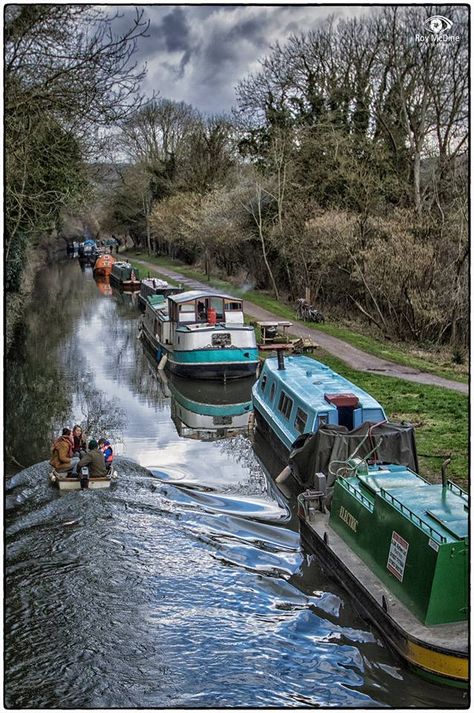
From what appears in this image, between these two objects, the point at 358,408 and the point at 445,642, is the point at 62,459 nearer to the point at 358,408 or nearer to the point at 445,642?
the point at 358,408

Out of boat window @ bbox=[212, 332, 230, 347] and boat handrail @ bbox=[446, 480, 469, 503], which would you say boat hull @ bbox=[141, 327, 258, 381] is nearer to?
boat window @ bbox=[212, 332, 230, 347]

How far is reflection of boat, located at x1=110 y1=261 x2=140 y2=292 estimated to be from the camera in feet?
156

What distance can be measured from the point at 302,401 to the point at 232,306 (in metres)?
11.6

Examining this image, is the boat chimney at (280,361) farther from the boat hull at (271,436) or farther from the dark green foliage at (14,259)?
the dark green foliage at (14,259)

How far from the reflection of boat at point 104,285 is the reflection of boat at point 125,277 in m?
0.68

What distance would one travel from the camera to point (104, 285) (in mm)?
52344

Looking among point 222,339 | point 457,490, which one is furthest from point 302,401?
point 222,339

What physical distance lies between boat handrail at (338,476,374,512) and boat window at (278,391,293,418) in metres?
4.69

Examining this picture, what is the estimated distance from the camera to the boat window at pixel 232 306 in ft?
84.6

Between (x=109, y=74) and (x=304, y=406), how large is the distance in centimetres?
703

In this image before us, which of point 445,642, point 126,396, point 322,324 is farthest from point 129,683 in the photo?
point 322,324

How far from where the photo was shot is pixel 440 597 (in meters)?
8.01

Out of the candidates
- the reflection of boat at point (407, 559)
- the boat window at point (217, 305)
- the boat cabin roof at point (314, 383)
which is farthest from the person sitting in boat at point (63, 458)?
the boat window at point (217, 305)

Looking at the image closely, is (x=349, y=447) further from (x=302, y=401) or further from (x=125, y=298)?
(x=125, y=298)
